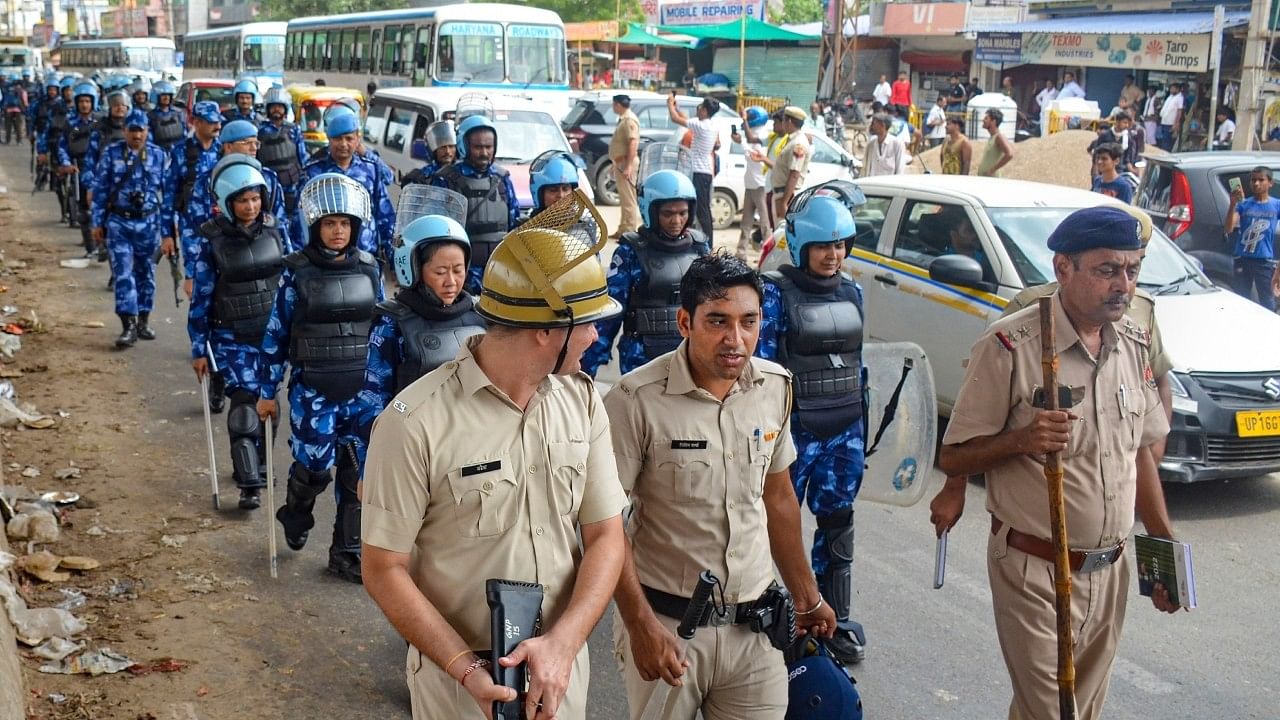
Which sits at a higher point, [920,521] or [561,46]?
[561,46]

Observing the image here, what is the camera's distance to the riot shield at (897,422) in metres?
5.42

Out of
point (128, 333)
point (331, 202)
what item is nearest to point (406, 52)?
point (128, 333)

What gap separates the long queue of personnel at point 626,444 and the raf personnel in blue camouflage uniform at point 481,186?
2.67m

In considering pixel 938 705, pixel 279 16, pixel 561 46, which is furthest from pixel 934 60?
pixel 938 705

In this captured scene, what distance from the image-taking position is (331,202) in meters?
5.91

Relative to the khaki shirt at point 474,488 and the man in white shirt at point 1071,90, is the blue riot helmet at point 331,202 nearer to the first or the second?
the khaki shirt at point 474,488

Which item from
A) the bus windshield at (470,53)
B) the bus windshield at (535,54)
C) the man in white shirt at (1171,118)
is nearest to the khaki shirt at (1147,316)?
the bus windshield at (470,53)

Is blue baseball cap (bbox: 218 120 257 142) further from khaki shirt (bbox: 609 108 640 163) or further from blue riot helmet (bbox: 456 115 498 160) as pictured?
khaki shirt (bbox: 609 108 640 163)

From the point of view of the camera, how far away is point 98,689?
198 inches

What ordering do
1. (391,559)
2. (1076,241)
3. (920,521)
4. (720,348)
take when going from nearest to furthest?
(391,559) < (720,348) < (1076,241) < (920,521)

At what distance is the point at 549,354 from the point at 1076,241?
1.74 metres

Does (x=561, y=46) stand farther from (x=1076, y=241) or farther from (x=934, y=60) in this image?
(x=1076, y=241)

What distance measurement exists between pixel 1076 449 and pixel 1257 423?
13.0 ft

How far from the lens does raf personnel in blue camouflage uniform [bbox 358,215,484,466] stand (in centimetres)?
500
